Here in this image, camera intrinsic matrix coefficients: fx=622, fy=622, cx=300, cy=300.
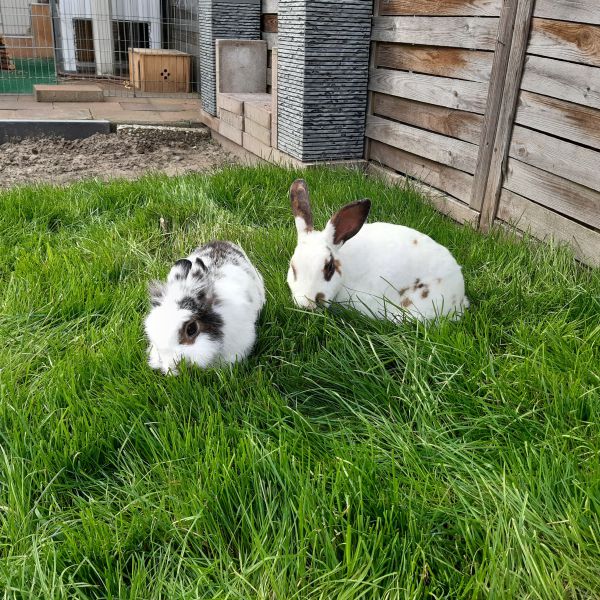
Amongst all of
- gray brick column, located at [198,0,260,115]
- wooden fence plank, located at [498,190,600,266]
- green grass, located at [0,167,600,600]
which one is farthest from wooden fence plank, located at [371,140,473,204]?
gray brick column, located at [198,0,260,115]

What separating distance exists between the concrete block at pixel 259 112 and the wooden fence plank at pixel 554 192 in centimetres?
259

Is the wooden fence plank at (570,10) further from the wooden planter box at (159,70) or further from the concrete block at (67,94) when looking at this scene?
the wooden planter box at (159,70)

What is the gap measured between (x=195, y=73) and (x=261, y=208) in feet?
23.2

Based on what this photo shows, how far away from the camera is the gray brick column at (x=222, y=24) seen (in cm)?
688

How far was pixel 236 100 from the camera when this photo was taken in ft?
21.3

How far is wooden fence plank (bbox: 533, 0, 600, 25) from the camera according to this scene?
3111 mm

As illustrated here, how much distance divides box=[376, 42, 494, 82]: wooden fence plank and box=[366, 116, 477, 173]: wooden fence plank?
1.38 feet

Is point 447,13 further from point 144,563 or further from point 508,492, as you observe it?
point 144,563

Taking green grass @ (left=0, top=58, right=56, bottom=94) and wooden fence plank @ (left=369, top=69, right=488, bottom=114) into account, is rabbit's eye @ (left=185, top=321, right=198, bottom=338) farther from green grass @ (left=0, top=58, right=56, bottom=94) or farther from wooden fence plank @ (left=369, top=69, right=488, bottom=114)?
green grass @ (left=0, top=58, right=56, bottom=94)

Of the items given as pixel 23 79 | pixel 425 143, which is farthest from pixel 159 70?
pixel 425 143

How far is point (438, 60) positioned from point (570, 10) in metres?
1.23

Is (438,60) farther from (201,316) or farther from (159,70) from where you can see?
(159,70)

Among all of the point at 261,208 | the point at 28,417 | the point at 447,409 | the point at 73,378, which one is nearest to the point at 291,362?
the point at 447,409

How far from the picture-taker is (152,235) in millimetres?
3717
